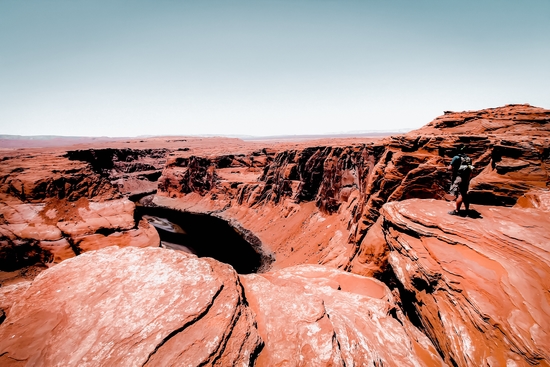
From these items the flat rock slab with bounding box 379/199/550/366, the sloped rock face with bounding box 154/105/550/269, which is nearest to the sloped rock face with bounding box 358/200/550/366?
the flat rock slab with bounding box 379/199/550/366

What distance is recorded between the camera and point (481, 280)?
780 centimetres

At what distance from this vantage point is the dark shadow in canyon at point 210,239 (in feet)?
128

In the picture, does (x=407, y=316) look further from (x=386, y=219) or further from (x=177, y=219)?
(x=177, y=219)

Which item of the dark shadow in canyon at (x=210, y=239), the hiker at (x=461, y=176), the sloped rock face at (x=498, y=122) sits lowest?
the dark shadow in canyon at (x=210, y=239)

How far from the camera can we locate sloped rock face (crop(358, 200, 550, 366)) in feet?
20.8

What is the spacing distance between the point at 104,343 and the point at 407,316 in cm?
1197

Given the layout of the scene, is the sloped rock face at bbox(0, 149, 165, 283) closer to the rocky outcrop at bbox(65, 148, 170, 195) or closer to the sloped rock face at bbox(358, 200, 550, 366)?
the sloped rock face at bbox(358, 200, 550, 366)

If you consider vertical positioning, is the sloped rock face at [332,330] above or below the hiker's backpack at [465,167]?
below

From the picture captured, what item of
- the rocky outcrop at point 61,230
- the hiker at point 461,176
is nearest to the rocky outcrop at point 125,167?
the rocky outcrop at point 61,230

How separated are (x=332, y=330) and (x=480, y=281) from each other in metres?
5.33

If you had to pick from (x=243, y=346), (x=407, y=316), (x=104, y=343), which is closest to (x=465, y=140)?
(x=407, y=316)

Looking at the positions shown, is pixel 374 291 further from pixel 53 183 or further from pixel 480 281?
pixel 53 183

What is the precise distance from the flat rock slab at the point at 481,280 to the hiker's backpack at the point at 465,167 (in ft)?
6.91

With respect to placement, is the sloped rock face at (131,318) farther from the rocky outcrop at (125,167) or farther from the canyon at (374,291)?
the rocky outcrop at (125,167)
